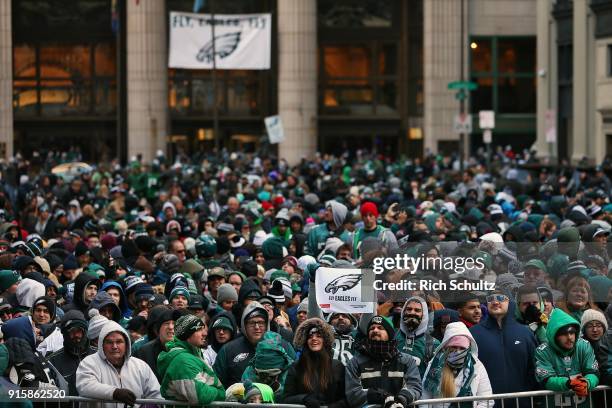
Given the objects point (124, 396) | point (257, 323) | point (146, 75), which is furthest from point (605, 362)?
point (146, 75)

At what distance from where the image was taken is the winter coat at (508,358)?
12.5 metres

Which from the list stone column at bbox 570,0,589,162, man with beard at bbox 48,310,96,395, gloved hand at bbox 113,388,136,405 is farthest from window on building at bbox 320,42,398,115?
gloved hand at bbox 113,388,136,405

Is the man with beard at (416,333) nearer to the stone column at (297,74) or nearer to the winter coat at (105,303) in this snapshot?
the winter coat at (105,303)

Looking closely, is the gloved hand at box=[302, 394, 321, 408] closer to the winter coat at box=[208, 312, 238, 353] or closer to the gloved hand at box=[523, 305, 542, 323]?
the winter coat at box=[208, 312, 238, 353]

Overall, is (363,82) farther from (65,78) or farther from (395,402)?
(395,402)

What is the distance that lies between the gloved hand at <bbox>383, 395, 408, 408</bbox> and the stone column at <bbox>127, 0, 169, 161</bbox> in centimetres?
4735

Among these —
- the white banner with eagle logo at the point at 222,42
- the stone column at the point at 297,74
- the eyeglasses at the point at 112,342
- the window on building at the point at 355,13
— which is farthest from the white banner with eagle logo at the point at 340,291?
the window on building at the point at 355,13

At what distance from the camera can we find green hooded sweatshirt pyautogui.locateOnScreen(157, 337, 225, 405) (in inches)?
446

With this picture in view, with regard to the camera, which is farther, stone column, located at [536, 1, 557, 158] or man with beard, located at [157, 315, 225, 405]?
stone column, located at [536, 1, 557, 158]

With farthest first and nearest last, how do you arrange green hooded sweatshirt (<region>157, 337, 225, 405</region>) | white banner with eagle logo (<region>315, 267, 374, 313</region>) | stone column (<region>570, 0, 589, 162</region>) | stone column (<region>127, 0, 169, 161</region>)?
stone column (<region>127, 0, 169, 161</region>) < stone column (<region>570, 0, 589, 162</region>) < white banner with eagle logo (<region>315, 267, 374, 313</region>) < green hooded sweatshirt (<region>157, 337, 225, 405</region>)

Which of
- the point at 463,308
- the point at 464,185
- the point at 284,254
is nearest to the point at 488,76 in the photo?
the point at 464,185

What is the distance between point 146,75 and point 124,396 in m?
47.7

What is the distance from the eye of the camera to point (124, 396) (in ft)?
36.6

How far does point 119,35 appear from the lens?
59906 mm
